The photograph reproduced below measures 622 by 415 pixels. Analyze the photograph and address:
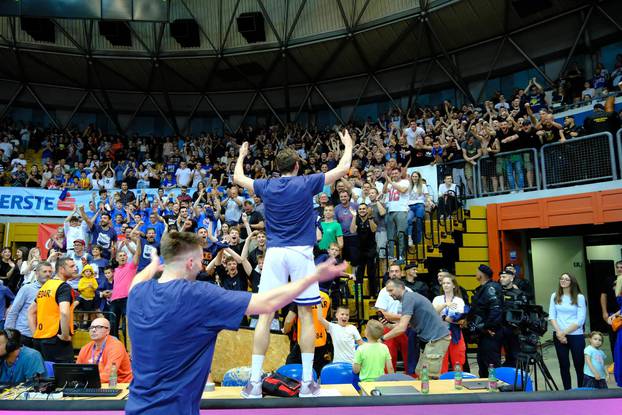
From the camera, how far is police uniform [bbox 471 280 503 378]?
6.95 m

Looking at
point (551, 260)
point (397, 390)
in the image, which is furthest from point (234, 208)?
point (551, 260)

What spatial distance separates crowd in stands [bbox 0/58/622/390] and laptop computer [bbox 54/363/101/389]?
4.12 ft

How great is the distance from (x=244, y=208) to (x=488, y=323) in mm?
6154

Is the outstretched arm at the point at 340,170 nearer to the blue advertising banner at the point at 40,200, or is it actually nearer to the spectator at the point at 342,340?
the spectator at the point at 342,340

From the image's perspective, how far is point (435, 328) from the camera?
5.84 metres

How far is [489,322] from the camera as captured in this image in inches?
274

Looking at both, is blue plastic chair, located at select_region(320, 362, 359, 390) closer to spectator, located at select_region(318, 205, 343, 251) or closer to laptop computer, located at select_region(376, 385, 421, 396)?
laptop computer, located at select_region(376, 385, 421, 396)

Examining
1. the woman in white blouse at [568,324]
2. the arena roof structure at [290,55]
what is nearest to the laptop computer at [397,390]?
the woman in white blouse at [568,324]

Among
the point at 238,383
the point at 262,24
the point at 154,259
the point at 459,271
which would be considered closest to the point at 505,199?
the point at 459,271

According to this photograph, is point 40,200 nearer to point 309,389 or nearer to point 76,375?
point 76,375

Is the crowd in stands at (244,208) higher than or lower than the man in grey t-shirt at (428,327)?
higher

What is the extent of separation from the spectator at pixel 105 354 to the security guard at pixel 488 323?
193 inches

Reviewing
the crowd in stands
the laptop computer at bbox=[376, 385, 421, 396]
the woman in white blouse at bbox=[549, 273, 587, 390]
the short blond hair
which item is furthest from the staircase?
the laptop computer at bbox=[376, 385, 421, 396]

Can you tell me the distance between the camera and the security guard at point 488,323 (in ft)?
22.8
